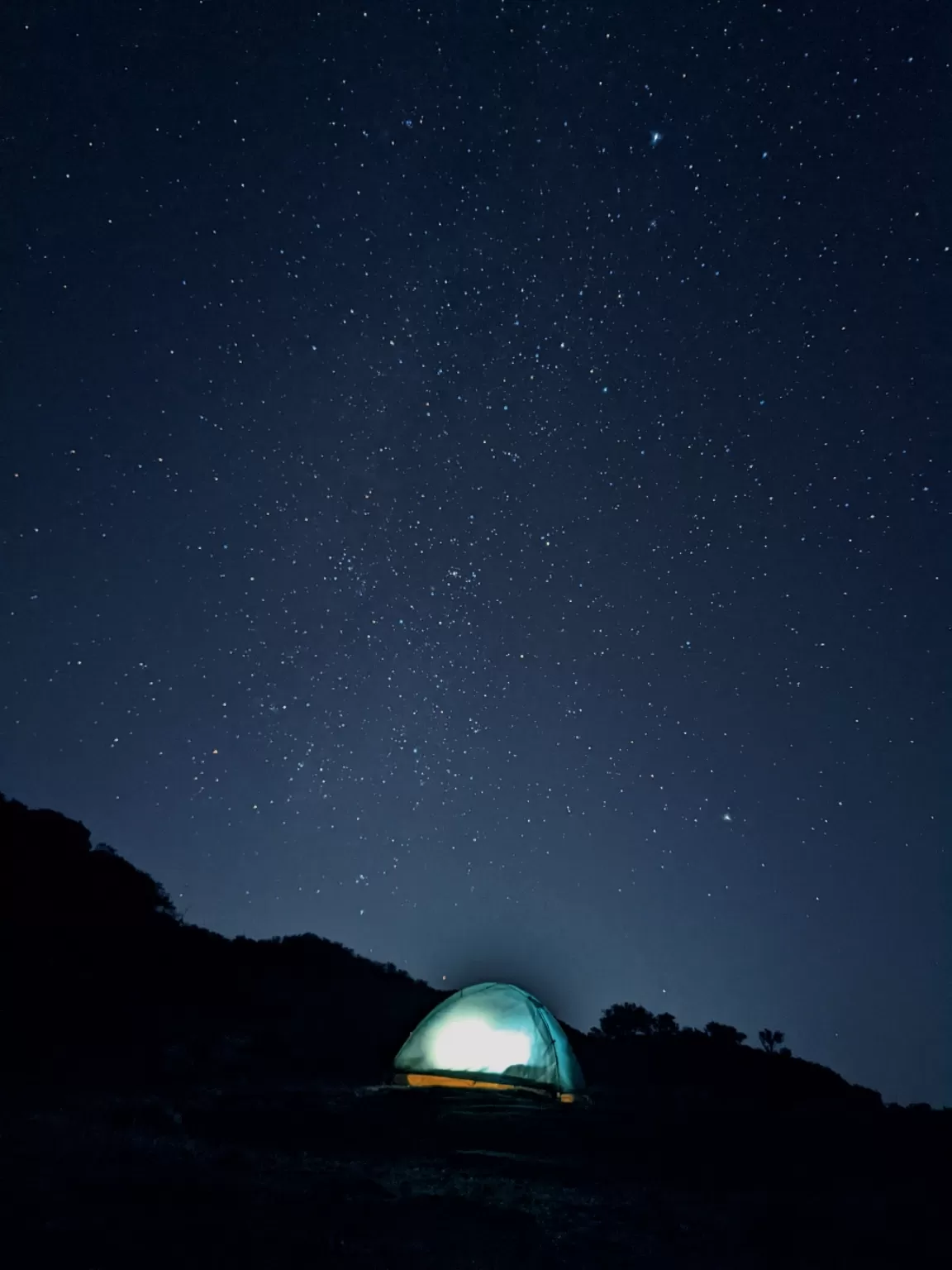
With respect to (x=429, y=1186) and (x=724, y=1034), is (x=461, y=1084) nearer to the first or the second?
(x=429, y=1186)

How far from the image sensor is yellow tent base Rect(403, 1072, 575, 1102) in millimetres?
12898

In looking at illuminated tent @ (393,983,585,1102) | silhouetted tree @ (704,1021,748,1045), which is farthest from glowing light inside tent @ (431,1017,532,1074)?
silhouetted tree @ (704,1021,748,1045)

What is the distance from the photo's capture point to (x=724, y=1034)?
37.6 meters

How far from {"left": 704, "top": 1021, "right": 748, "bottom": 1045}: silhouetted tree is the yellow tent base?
2543 centimetres

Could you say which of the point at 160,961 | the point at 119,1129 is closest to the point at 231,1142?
the point at 119,1129

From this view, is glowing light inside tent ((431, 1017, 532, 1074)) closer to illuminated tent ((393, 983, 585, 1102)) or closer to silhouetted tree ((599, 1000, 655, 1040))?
illuminated tent ((393, 983, 585, 1102))

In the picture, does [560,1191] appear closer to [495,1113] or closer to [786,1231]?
[786,1231]

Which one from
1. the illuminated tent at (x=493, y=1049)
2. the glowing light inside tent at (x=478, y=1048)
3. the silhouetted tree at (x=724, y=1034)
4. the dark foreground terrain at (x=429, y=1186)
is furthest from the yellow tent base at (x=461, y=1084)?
the silhouetted tree at (x=724, y=1034)

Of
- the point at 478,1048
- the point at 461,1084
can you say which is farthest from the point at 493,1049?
the point at 461,1084

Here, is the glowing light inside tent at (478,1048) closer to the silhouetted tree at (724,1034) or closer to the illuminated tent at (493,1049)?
the illuminated tent at (493,1049)

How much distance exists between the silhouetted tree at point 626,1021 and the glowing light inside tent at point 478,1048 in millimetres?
30646

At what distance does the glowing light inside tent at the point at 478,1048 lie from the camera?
43.3 feet

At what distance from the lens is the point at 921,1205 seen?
8.23 metres

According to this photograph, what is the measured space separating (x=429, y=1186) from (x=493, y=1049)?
656 centimetres
